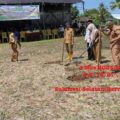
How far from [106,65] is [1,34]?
63.4ft

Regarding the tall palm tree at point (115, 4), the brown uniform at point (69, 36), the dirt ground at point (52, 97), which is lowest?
the dirt ground at point (52, 97)

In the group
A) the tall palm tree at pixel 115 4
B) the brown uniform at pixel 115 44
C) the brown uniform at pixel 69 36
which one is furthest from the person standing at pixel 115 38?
the tall palm tree at pixel 115 4

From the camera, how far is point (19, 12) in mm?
33344

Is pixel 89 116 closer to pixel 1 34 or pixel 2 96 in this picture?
pixel 2 96

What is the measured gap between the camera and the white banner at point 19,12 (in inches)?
1288

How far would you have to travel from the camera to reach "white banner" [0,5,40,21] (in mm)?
32719

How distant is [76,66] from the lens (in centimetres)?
1456

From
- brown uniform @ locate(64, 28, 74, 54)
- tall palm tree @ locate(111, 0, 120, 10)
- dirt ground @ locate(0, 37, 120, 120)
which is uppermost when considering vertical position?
tall palm tree @ locate(111, 0, 120, 10)

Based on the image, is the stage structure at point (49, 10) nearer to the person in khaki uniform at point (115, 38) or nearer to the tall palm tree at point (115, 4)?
the tall palm tree at point (115, 4)

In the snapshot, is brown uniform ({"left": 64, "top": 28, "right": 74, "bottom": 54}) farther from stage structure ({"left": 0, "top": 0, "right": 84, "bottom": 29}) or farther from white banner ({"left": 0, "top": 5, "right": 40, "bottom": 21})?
stage structure ({"left": 0, "top": 0, "right": 84, "bottom": 29})

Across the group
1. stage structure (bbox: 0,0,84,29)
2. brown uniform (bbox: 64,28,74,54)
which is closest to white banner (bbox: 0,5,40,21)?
stage structure (bbox: 0,0,84,29)

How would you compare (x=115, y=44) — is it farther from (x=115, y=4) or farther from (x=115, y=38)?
(x=115, y=4)

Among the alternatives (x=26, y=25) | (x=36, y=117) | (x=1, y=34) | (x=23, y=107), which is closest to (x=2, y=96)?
(x=23, y=107)

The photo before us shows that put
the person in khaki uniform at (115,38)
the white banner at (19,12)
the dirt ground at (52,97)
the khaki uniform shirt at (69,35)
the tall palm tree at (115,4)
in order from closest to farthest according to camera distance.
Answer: the dirt ground at (52,97) → the person in khaki uniform at (115,38) → the khaki uniform shirt at (69,35) → the tall palm tree at (115,4) → the white banner at (19,12)
